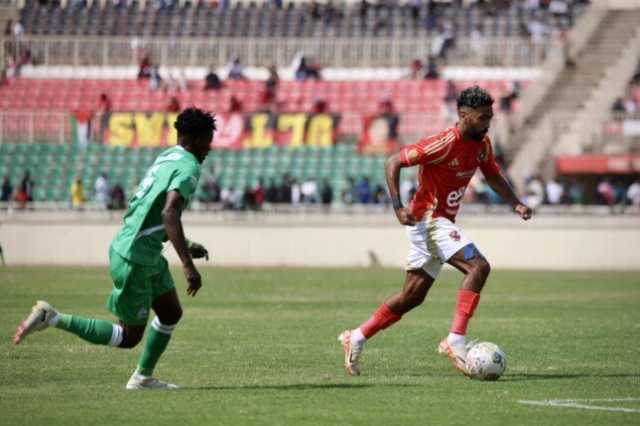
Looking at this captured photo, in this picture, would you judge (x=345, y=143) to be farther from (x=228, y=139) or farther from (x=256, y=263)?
(x=256, y=263)

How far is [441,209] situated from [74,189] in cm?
3048

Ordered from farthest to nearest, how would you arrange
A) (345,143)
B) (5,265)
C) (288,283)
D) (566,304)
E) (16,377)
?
(345,143), (5,265), (288,283), (566,304), (16,377)

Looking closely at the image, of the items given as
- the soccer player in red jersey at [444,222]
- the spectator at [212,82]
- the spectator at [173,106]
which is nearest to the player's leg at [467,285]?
the soccer player in red jersey at [444,222]

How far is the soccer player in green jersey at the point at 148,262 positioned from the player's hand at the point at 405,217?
2021mm

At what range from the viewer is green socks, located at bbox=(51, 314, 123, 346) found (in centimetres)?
1221

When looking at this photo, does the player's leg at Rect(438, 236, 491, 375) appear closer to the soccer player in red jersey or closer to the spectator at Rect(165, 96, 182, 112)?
the soccer player in red jersey

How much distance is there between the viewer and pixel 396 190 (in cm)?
1370

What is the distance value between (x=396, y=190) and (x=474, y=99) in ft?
3.64

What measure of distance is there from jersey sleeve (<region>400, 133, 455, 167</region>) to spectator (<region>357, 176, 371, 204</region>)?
28.2m

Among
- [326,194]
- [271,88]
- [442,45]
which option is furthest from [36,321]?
[442,45]

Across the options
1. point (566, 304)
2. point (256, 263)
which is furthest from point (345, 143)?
point (566, 304)

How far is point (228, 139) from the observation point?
4778cm

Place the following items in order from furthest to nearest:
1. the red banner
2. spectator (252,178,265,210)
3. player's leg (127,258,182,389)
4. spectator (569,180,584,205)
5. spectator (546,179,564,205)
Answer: the red banner, spectator (252,178,265,210), spectator (569,180,584,205), spectator (546,179,564,205), player's leg (127,258,182,389)

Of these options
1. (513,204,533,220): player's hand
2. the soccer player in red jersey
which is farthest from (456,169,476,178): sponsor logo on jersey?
(513,204,533,220): player's hand
